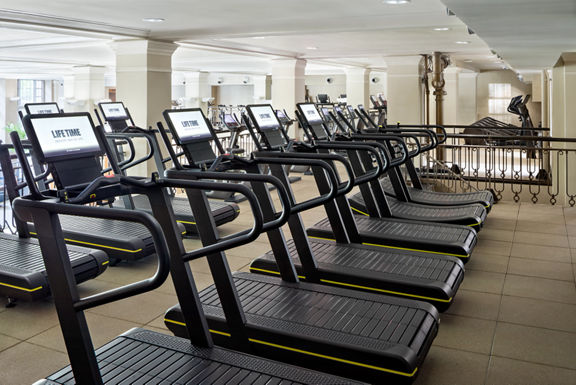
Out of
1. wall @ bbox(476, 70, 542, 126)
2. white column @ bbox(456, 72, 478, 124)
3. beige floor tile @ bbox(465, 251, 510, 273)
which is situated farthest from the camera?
wall @ bbox(476, 70, 542, 126)

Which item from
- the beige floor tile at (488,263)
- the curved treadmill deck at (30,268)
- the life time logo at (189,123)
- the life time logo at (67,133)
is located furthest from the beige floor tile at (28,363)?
the beige floor tile at (488,263)

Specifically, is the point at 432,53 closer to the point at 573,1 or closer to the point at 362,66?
the point at 362,66

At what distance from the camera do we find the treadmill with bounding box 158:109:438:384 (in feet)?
7.49

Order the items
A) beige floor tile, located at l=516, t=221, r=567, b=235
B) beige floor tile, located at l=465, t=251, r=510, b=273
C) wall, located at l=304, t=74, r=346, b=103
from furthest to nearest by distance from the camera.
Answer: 1. wall, located at l=304, t=74, r=346, b=103
2. beige floor tile, located at l=516, t=221, r=567, b=235
3. beige floor tile, located at l=465, t=251, r=510, b=273

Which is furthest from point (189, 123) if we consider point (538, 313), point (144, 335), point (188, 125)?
point (538, 313)

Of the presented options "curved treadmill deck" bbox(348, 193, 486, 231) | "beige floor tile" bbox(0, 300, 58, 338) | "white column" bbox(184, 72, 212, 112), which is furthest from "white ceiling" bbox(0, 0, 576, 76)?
"white column" bbox(184, 72, 212, 112)

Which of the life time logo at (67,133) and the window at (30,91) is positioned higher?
the window at (30,91)

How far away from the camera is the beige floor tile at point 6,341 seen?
2.74 meters

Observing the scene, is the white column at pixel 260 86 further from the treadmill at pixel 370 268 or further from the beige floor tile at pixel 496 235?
the treadmill at pixel 370 268

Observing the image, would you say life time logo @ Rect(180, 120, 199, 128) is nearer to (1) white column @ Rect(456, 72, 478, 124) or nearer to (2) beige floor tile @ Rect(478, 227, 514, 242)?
(2) beige floor tile @ Rect(478, 227, 514, 242)

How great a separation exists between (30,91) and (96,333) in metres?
23.2

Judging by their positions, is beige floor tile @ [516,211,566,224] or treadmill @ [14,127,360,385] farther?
beige floor tile @ [516,211,566,224]

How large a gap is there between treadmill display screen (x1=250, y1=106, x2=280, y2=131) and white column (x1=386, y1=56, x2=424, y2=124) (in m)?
6.98

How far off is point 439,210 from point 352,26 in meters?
2.41
